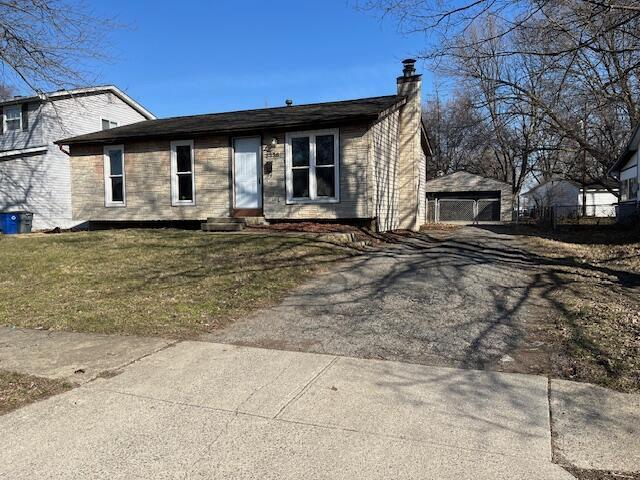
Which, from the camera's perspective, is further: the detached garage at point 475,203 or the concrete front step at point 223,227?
the detached garage at point 475,203

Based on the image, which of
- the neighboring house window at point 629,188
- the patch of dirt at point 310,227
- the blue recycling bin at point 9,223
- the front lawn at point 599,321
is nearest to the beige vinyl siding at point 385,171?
the patch of dirt at point 310,227

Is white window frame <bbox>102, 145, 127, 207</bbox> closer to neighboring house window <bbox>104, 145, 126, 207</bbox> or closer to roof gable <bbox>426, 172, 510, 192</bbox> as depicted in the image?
neighboring house window <bbox>104, 145, 126, 207</bbox>

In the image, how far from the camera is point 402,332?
572 cm

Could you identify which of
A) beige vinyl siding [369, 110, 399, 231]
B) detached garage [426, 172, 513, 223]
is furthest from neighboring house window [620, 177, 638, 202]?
detached garage [426, 172, 513, 223]

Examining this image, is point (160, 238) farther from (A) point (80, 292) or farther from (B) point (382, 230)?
(B) point (382, 230)

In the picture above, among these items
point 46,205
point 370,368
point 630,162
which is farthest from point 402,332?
point 46,205

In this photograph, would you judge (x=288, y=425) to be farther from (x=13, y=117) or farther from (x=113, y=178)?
(x=13, y=117)

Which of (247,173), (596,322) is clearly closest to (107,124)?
(247,173)

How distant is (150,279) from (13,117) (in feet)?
76.4

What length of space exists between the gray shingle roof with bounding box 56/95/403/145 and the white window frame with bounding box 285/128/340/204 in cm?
38

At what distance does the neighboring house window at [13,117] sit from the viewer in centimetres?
2570

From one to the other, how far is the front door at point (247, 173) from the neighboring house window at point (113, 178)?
4.47m

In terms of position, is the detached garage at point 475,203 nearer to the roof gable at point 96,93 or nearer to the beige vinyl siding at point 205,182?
the roof gable at point 96,93

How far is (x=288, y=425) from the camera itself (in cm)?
344
